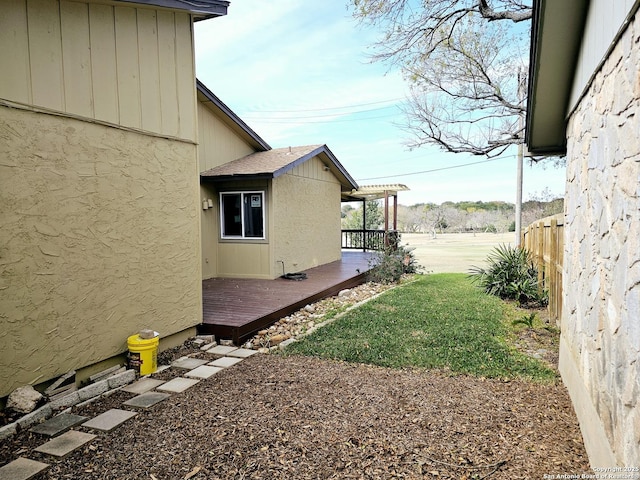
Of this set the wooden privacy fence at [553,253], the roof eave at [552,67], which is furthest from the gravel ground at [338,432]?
A: the roof eave at [552,67]

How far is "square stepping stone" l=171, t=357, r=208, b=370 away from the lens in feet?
16.1

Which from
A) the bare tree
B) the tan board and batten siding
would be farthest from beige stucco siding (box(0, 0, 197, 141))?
the bare tree

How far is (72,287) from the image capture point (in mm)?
4141

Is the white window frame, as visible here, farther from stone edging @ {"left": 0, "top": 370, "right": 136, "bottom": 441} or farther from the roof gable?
stone edging @ {"left": 0, "top": 370, "right": 136, "bottom": 441}

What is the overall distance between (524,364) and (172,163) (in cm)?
501

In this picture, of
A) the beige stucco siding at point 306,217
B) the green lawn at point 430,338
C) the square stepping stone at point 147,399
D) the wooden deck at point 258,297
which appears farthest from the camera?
the beige stucco siding at point 306,217

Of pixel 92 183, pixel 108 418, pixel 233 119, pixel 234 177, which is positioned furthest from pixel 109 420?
pixel 233 119

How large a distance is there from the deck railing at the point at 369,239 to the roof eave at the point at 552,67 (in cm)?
860

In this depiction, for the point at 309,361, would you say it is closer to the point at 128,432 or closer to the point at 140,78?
the point at 128,432

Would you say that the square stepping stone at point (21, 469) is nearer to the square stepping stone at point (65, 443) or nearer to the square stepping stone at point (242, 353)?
the square stepping stone at point (65, 443)

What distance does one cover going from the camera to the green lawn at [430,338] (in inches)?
188

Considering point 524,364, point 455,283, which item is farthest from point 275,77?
point 524,364

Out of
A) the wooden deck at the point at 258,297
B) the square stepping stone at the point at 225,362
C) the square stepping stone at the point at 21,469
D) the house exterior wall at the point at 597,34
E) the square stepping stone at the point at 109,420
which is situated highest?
the house exterior wall at the point at 597,34

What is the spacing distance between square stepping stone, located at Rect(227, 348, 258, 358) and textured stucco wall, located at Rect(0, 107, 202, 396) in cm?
84
